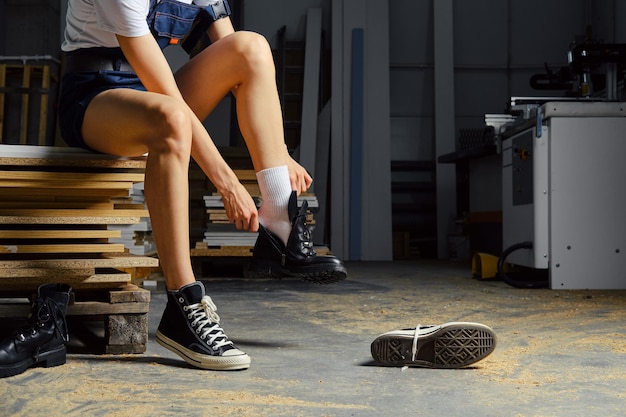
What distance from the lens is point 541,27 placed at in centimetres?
886

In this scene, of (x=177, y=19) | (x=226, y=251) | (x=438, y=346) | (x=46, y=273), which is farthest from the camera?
(x=226, y=251)

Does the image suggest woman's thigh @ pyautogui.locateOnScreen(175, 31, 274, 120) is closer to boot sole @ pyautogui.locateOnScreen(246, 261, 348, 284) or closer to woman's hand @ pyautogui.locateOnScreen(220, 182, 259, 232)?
woman's hand @ pyautogui.locateOnScreen(220, 182, 259, 232)

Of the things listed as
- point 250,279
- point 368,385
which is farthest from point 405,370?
point 250,279

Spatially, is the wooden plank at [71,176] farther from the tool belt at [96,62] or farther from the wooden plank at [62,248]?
the tool belt at [96,62]

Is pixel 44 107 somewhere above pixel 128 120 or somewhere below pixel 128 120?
above

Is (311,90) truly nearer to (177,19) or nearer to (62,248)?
(177,19)

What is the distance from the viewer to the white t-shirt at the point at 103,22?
1976 mm

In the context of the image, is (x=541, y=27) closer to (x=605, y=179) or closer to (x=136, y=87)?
(x=605, y=179)

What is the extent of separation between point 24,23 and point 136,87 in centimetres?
724

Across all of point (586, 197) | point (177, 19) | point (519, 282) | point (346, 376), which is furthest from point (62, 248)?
point (586, 197)

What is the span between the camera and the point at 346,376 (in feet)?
6.33

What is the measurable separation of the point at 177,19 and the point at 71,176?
0.58m

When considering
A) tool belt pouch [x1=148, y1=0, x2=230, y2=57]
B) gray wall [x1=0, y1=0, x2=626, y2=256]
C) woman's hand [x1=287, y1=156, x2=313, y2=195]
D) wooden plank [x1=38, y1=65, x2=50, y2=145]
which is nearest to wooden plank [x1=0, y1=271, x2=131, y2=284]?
woman's hand [x1=287, y1=156, x2=313, y2=195]

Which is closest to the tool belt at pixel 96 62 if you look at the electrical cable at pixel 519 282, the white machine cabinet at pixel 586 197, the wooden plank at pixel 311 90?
the white machine cabinet at pixel 586 197
